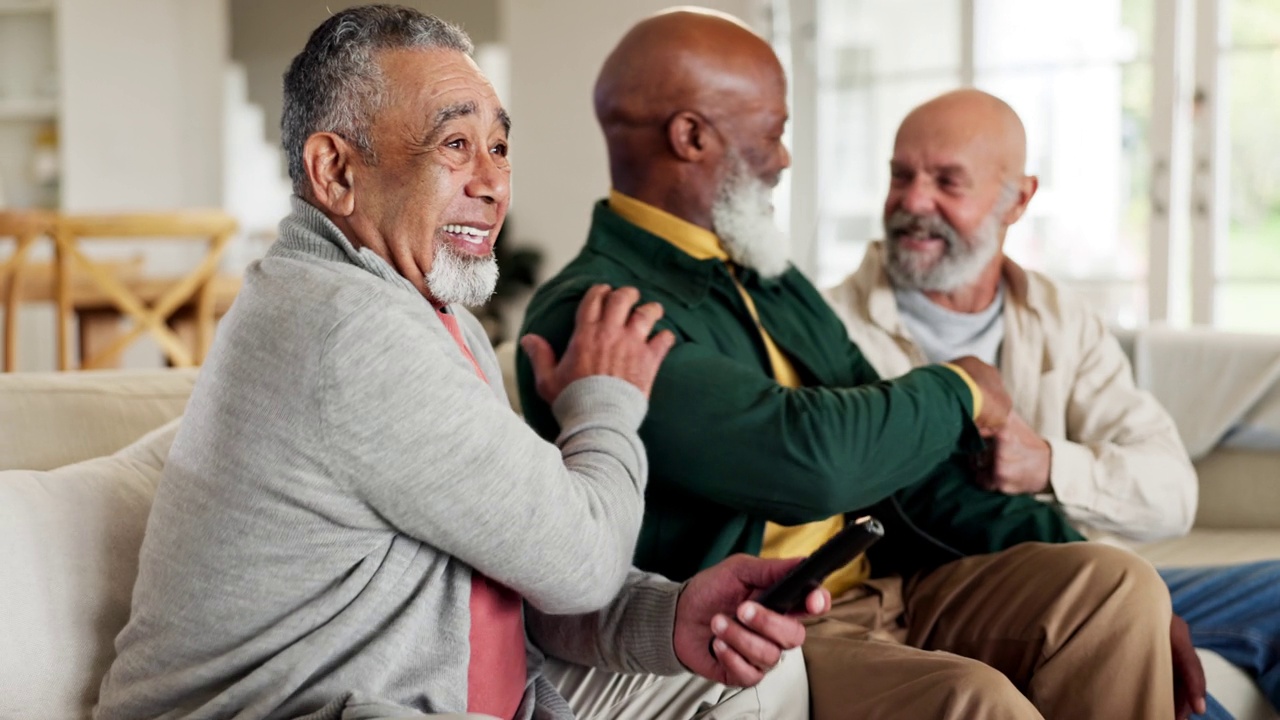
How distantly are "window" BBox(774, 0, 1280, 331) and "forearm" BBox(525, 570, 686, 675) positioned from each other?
3243mm

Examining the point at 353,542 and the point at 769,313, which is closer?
the point at 353,542

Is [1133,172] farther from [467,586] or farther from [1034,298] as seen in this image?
[467,586]

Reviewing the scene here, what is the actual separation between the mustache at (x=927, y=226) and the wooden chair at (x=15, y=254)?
8.64 ft

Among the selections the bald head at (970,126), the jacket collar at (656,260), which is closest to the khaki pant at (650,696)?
the jacket collar at (656,260)

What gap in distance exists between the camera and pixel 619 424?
4.20ft

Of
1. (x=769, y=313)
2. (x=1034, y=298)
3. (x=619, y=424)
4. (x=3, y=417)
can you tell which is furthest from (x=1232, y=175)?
(x=3, y=417)

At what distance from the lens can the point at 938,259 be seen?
210cm

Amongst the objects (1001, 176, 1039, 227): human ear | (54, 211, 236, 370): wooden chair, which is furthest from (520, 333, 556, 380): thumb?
(54, 211, 236, 370): wooden chair

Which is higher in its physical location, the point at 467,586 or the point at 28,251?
the point at 28,251

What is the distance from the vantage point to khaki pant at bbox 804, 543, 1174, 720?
1433 millimetres

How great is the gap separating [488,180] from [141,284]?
331cm

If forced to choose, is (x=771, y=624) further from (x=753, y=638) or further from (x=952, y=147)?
(x=952, y=147)

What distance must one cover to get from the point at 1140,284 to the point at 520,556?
3579 millimetres

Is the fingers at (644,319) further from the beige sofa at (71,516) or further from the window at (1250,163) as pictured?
the window at (1250,163)
